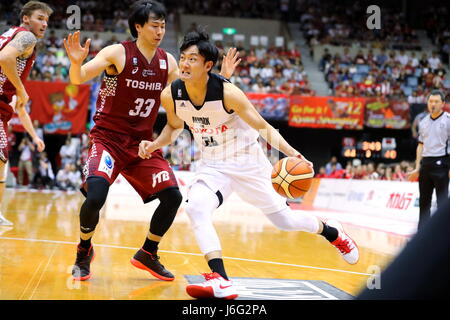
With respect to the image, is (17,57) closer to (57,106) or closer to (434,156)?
(434,156)

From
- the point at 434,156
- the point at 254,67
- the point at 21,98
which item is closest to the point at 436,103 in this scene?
the point at 434,156

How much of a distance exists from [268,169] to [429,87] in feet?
66.0

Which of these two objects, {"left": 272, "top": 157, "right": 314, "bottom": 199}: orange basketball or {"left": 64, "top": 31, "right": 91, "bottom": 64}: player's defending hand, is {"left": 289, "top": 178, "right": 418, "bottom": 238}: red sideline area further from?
{"left": 64, "top": 31, "right": 91, "bottom": 64}: player's defending hand

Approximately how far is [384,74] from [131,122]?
66.1 feet

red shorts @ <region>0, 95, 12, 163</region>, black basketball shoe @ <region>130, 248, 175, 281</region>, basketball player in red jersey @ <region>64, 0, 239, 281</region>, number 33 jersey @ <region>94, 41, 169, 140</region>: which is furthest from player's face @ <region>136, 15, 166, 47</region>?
red shorts @ <region>0, 95, 12, 163</region>

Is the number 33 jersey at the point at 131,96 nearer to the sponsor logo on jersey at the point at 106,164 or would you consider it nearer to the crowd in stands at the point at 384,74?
the sponsor logo on jersey at the point at 106,164

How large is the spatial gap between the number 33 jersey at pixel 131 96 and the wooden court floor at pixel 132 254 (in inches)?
49.2

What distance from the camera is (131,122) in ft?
14.9

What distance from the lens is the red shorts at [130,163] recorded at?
14.3 ft

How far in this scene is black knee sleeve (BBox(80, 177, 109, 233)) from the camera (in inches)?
163

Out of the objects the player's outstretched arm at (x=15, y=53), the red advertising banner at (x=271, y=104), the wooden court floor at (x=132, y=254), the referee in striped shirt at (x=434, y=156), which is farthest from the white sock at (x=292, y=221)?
the red advertising banner at (x=271, y=104)

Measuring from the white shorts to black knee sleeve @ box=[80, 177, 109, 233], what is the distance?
688 millimetres

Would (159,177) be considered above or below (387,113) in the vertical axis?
below
